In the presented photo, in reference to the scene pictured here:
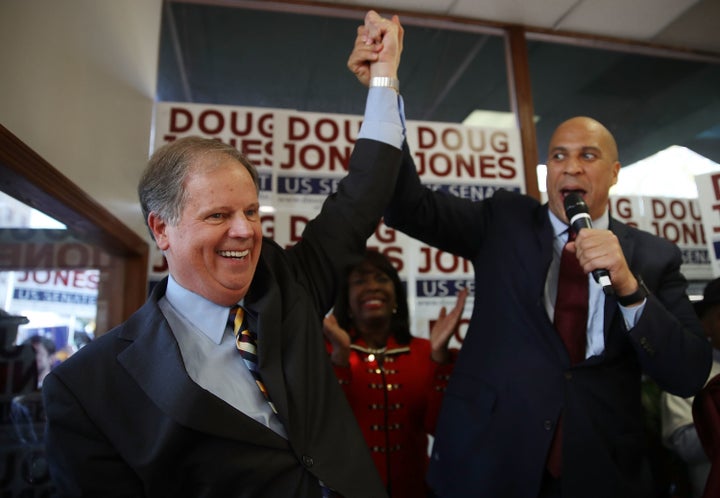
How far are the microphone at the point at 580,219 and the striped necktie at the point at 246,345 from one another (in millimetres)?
751

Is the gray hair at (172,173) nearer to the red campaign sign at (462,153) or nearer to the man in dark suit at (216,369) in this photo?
the man in dark suit at (216,369)

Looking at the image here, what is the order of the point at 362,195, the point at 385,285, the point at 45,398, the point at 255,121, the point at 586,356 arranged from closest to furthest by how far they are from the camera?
1. the point at 45,398
2. the point at 362,195
3. the point at 586,356
4. the point at 385,285
5. the point at 255,121

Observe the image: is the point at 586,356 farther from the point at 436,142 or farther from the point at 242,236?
the point at 436,142

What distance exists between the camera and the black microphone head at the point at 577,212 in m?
1.24

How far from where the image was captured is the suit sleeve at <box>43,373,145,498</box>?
33.1 inches

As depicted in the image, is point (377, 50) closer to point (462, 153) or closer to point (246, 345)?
point (246, 345)

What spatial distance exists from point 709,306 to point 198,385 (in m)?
1.93

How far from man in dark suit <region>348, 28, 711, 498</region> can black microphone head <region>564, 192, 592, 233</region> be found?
55 mm

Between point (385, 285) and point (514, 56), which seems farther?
point (514, 56)

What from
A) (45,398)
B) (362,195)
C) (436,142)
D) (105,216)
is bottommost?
(45,398)

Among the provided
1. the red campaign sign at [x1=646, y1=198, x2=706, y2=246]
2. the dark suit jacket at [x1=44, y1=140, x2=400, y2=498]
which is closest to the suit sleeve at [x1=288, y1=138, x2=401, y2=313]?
the dark suit jacket at [x1=44, y1=140, x2=400, y2=498]

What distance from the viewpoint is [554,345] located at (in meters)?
1.32

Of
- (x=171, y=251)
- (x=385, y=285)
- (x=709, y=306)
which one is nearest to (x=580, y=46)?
(x=709, y=306)

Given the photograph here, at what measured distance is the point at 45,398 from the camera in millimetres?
855
